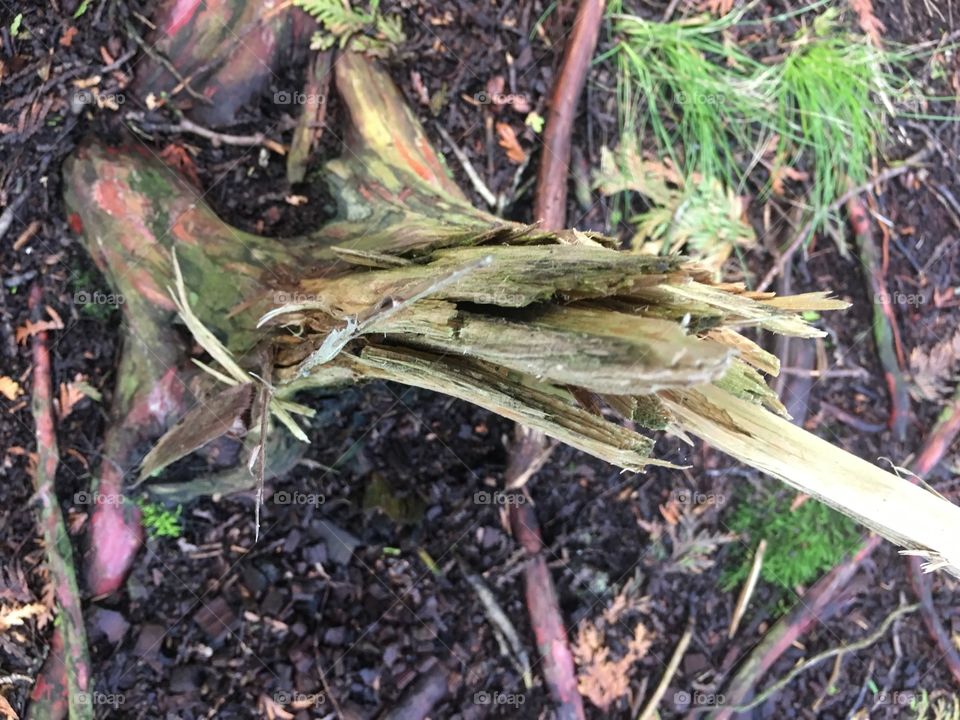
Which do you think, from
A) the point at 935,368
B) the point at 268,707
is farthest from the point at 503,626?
the point at 935,368

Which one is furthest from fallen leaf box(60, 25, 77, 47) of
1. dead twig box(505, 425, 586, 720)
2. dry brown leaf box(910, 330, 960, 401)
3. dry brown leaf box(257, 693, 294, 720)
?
dry brown leaf box(910, 330, 960, 401)

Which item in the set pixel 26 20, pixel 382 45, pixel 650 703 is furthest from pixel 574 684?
pixel 26 20

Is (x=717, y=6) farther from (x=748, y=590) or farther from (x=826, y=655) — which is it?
(x=826, y=655)

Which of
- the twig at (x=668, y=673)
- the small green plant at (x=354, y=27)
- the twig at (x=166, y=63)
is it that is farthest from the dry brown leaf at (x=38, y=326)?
the twig at (x=668, y=673)

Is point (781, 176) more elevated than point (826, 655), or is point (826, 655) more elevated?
point (781, 176)

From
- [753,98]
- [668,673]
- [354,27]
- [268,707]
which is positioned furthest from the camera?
[753,98]

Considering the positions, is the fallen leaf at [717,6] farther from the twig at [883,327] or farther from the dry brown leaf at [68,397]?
the dry brown leaf at [68,397]

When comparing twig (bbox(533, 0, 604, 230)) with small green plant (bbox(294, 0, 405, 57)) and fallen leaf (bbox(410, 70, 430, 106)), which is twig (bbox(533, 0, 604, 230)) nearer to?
fallen leaf (bbox(410, 70, 430, 106))
